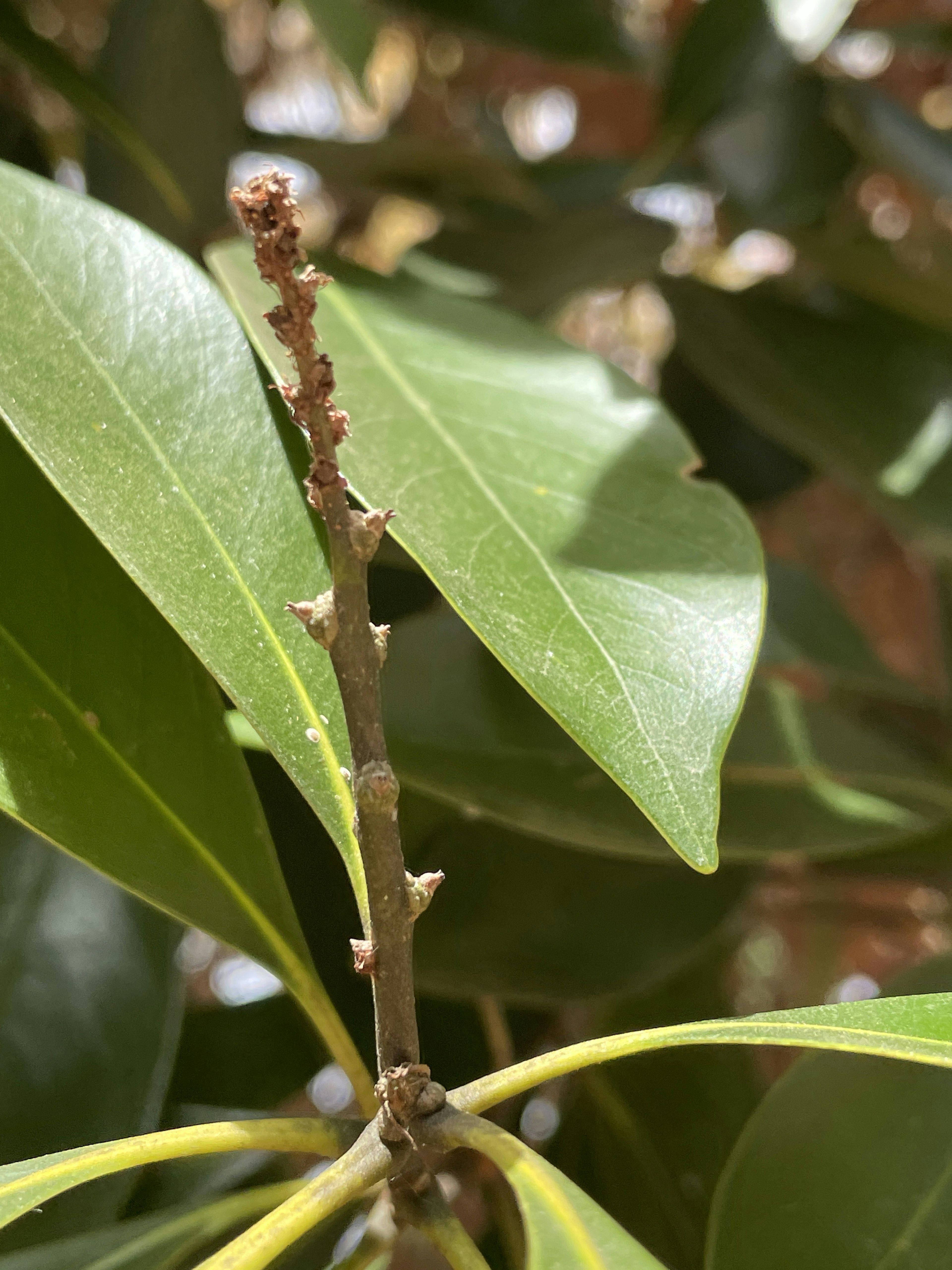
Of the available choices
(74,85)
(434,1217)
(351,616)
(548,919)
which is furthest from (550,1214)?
(74,85)

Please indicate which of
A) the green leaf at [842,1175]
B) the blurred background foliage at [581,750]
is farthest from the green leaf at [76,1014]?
the green leaf at [842,1175]

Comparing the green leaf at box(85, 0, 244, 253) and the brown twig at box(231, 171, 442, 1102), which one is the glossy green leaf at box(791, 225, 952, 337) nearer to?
the green leaf at box(85, 0, 244, 253)

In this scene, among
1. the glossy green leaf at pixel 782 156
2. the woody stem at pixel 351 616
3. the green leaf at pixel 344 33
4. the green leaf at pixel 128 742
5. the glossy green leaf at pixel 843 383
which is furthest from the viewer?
the glossy green leaf at pixel 782 156

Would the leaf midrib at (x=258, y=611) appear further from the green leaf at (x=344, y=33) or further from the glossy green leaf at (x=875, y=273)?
the glossy green leaf at (x=875, y=273)

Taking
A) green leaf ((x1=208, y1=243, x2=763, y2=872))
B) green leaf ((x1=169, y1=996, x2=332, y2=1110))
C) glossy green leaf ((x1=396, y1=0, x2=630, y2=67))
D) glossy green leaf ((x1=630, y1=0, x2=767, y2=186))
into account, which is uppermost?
glossy green leaf ((x1=396, y1=0, x2=630, y2=67))

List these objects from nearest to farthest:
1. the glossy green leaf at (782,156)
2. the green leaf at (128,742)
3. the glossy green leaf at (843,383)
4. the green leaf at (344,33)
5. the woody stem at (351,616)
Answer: the woody stem at (351,616) → the green leaf at (128,742) → the green leaf at (344,33) → the glossy green leaf at (843,383) → the glossy green leaf at (782,156)

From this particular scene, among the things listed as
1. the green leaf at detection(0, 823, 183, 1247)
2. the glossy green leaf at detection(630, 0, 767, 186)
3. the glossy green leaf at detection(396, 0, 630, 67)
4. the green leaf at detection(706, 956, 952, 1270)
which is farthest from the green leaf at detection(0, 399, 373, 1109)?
the glossy green leaf at detection(396, 0, 630, 67)
